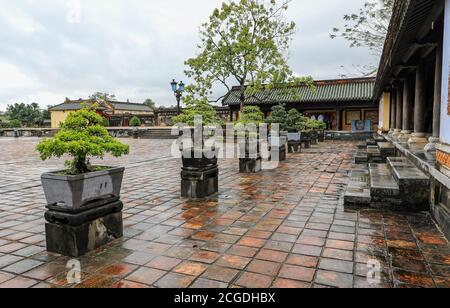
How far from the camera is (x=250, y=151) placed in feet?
25.7

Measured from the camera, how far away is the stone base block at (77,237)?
3008 mm

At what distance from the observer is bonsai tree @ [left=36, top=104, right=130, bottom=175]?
3145 millimetres

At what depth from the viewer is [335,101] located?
73.0ft

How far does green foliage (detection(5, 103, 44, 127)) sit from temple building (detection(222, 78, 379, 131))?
28527mm

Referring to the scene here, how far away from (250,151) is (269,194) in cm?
237

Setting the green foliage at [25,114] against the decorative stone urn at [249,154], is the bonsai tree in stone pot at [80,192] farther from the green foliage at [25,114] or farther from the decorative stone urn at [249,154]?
the green foliage at [25,114]

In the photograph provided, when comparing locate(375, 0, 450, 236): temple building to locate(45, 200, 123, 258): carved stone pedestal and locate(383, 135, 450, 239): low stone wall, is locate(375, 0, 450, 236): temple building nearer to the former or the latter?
locate(383, 135, 450, 239): low stone wall

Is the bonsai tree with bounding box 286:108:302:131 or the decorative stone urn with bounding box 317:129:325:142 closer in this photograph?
the bonsai tree with bounding box 286:108:302:131

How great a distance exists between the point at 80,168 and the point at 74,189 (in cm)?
37

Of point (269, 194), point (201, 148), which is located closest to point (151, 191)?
point (201, 148)

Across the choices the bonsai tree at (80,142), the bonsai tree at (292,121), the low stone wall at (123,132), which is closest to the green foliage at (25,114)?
the low stone wall at (123,132)

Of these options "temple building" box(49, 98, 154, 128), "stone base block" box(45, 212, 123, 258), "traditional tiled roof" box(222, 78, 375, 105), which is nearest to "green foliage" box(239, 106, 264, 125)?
"stone base block" box(45, 212, 123, 258)
